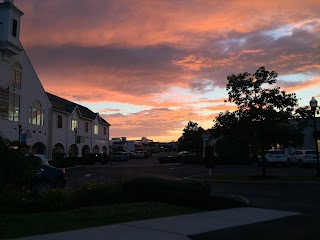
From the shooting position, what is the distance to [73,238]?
760cm

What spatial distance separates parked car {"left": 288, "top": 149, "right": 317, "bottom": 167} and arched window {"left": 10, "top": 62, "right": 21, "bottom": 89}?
96.4ft

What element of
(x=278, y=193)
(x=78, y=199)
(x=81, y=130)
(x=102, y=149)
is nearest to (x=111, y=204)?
(x=78, y=199)

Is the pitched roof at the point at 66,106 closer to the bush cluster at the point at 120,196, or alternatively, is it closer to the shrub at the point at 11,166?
the bush cluster at the point at 120,196

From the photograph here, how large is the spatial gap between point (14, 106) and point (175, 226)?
111 feet

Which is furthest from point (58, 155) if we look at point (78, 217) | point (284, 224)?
point (284, 224)

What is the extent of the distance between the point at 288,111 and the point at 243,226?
14925 millimetres

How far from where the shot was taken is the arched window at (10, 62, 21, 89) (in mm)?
38844

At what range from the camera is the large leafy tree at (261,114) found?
2253 centimetres

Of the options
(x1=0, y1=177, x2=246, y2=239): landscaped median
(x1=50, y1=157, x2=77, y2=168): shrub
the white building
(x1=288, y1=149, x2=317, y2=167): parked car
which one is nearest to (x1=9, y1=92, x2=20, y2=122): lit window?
the white building

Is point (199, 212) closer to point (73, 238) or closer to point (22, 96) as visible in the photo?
point (73, 238)

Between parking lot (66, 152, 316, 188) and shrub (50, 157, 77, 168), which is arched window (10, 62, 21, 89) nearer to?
shrub (50, 157, 77, 168)

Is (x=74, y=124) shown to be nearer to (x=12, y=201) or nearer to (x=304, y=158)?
(x=304, y=158)

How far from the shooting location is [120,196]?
1264cm

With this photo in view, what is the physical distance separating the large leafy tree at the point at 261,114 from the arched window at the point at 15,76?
24.2m
